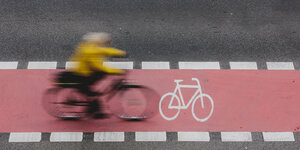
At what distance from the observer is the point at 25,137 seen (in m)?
6.46

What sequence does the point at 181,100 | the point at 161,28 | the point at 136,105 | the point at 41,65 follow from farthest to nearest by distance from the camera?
the point at 161,28, the point at 41,65, the point at 181,100, the point at 136,105

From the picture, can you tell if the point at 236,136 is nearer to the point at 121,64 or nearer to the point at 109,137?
the point at 109,137

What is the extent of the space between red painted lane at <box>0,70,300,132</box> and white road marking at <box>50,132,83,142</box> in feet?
0.39

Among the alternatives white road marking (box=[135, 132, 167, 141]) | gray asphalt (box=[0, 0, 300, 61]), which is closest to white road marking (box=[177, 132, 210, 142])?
white road marking (box=[135, 132, 167, 141])

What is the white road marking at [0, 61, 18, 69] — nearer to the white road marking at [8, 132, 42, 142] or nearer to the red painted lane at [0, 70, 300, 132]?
the red painted lane at [0, 70, 300, 132]

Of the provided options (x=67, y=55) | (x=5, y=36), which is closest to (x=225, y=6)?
(x=67, y=55)

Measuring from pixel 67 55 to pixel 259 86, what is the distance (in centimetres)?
467

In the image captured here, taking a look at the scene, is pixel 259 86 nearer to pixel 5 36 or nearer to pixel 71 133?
pixel 71 133

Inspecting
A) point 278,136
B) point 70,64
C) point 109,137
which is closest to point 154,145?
point 109,137

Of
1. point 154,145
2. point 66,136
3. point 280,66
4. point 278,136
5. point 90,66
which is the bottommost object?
point 154,145

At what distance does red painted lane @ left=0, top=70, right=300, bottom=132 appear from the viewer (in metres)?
6.64

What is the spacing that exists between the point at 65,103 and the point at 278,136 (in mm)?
4534

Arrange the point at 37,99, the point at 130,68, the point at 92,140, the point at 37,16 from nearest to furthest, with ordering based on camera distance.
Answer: the point at 92,140 < the point at 37,99 < the point at 130,68 < the point at 37,16

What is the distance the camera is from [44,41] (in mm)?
7895
